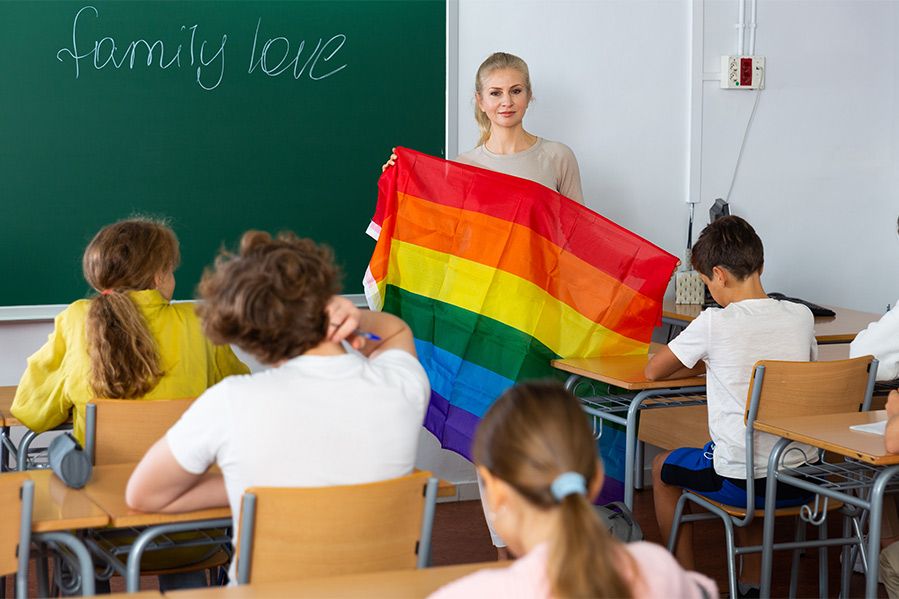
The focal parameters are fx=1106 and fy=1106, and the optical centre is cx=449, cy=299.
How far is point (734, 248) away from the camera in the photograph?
3.30m

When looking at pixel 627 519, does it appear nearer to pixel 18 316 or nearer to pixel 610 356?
pixel 610 356

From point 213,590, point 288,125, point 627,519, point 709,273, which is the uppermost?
point 288,125

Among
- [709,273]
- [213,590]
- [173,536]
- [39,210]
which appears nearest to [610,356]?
[709,273]

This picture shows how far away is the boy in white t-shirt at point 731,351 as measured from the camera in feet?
10.4

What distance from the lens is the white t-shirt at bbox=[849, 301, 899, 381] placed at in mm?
3346

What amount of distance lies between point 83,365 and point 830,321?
2957mm

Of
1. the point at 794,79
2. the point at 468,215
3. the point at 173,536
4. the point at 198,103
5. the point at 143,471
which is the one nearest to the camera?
the point at 143,471

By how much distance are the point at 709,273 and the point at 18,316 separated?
2.47m

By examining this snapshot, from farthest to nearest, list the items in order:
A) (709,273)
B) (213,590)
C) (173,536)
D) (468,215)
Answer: (468,215), (709,273), (173,536), (213,590)

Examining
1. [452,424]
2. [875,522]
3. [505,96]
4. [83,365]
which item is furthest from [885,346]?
[83,365]

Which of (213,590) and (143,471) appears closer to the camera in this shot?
(213,590)

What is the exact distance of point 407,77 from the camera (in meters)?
4.52

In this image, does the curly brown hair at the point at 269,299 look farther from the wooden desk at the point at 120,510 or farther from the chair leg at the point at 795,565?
the chair leg at the point at 795,565

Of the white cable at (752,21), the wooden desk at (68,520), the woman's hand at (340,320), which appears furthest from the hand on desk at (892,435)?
the white cable at (752,21)
